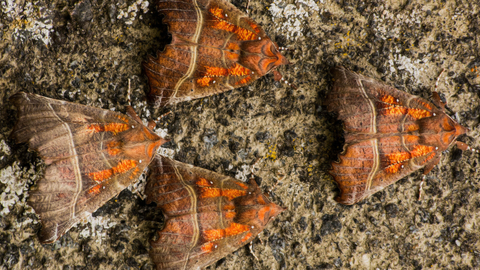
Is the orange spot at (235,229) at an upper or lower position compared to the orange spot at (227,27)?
lower

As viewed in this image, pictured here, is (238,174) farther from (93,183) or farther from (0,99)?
(0,99)

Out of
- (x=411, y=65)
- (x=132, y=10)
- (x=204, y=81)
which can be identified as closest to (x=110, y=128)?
(x=204, y=81)

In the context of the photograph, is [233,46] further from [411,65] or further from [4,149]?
[4,149]

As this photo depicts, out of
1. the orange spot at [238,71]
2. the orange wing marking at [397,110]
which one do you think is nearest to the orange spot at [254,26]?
the orange spot at [238,71]

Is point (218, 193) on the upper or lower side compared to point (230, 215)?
upper

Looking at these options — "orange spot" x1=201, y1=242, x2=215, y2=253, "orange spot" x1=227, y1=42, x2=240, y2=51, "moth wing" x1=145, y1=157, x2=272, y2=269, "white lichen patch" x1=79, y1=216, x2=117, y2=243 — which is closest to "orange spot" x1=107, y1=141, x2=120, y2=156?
"moth wing" x1=145, y1=157, x2=272, y2=269

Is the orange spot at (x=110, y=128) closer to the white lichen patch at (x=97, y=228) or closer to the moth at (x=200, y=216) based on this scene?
the moth at (x=200, y=216)
